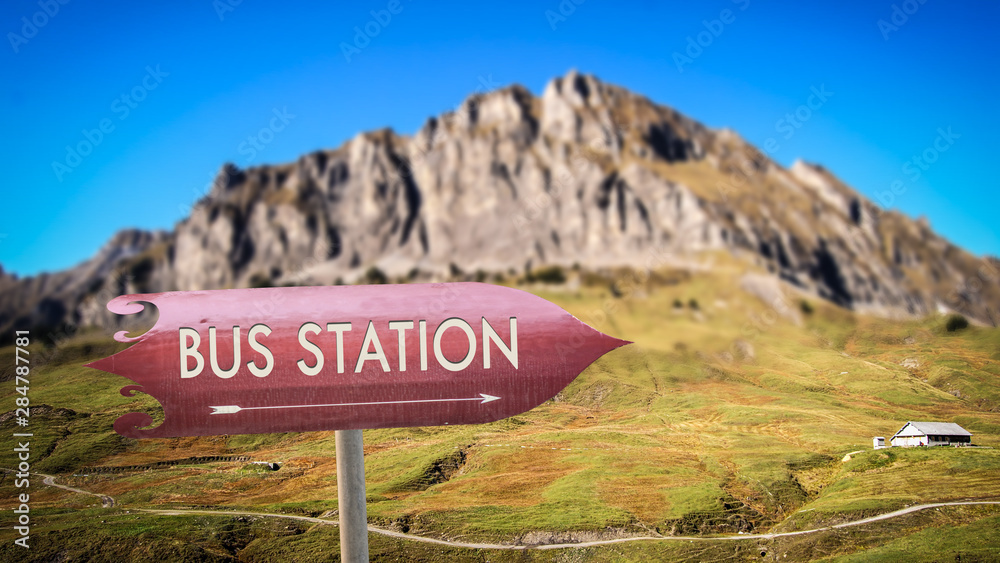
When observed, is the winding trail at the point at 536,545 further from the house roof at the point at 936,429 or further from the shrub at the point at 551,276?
the shrub at the point at 551,276

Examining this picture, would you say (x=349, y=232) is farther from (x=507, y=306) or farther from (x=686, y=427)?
(x=507, y=306)

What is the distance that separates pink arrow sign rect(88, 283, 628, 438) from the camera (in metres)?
10.5

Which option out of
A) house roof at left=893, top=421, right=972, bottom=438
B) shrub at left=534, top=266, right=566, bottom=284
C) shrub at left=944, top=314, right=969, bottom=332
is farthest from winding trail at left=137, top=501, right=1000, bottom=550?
shrub at left=534, top=266, right=566, bottom=284

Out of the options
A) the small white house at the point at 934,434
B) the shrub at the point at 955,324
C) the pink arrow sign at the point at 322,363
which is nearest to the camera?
the pink arrow sign at the point at 322,363

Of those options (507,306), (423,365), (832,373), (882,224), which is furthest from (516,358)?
(882,224)

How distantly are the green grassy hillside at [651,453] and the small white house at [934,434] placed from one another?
1.14m

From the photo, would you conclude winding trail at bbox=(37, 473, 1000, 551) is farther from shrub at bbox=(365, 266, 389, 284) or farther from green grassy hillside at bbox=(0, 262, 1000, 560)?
shrub at bbox=(365, 266, 389, 284)

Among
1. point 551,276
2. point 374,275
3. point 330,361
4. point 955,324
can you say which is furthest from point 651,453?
point 374,275

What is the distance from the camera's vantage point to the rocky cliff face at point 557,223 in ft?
330

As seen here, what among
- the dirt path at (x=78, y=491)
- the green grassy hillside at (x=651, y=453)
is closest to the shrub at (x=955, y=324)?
the green grassy hillside at (x=651, y=453)

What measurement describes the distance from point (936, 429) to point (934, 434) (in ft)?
1.55

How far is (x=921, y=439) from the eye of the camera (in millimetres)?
44062

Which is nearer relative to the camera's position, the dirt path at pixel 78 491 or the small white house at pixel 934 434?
the small white house at pixel 934 434

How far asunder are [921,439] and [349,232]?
166140 millimetres
